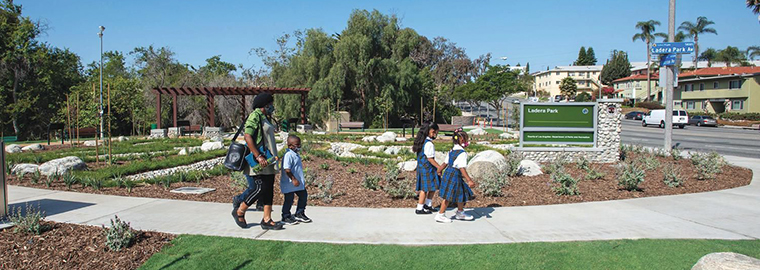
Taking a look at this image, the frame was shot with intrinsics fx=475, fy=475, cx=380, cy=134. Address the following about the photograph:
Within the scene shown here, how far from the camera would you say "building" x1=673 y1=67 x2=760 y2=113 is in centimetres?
5138

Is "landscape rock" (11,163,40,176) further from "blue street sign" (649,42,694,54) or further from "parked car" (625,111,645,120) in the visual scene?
"parked car" (625,111,645,120)

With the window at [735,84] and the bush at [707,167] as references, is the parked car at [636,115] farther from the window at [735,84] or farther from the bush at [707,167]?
the bush at [707,167]

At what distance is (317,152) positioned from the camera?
1418 cm

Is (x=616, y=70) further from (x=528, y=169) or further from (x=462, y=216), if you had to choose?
(x=462, y=216)

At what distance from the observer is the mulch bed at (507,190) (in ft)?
26.5

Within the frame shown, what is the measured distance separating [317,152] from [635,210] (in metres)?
8.95

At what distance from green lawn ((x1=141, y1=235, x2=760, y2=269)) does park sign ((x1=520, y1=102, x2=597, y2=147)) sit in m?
7.90

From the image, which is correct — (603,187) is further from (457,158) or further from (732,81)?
(732,81)

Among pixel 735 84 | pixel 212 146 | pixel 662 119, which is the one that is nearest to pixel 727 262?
pixel 212 146

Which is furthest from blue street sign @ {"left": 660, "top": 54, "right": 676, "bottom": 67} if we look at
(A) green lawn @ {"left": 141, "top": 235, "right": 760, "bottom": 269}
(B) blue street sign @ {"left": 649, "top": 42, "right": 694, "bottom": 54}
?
(A) green lawn @ {"left": 141, "top": 235, "right": 760, "bottom": 269}

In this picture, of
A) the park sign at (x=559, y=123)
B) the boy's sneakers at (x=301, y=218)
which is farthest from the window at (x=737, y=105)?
the boy's sneakers at (x=301, y=218)

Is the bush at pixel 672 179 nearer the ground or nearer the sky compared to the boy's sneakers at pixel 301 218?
nearer the sky

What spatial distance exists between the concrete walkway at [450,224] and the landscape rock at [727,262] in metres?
1.91

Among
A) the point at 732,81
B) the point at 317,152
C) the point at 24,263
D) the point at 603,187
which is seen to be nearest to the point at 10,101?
the point at 317,152
